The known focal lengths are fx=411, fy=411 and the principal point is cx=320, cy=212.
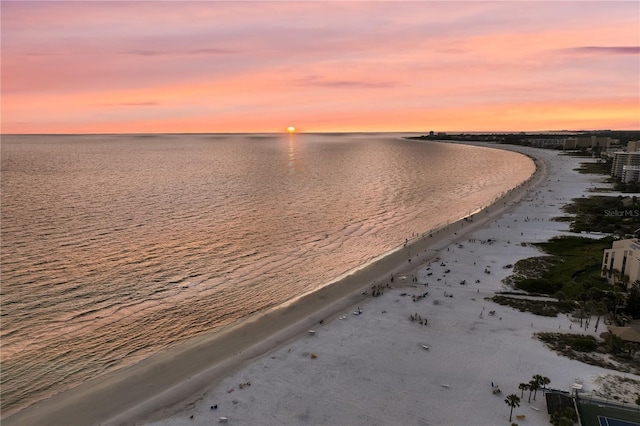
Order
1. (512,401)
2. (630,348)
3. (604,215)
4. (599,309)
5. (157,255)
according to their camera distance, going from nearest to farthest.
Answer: (512,401) < (630,348) < (599,309) < (157,255) < (604,215)

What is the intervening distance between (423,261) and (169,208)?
6143 cm

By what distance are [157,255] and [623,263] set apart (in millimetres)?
61894

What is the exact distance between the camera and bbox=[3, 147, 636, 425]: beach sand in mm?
29453

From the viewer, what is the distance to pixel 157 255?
61.8m

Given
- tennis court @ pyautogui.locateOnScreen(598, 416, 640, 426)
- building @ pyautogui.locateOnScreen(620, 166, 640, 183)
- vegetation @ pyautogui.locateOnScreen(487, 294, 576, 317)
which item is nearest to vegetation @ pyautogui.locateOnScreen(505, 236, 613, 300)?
vegetation @ pyautogui.locateOnScreen(487, 294, 576, 317)

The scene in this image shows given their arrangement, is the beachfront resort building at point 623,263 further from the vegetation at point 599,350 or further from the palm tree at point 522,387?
the palm tree at point 522,387

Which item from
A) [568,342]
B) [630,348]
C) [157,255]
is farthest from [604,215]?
[157,255]

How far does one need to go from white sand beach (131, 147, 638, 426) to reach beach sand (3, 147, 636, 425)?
99 millimetres

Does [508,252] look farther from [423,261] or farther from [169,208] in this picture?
[169,208]

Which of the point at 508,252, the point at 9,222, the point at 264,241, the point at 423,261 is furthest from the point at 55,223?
the point at 508,252

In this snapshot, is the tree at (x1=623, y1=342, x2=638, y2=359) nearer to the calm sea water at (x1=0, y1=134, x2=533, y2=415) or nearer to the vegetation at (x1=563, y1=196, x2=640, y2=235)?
the calm sea water at (x1=0, y1=134, x2=533, y2=415)

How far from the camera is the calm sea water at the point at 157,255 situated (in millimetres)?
38938

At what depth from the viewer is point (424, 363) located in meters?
35.0

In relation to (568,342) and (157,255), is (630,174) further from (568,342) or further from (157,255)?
(157,255)
